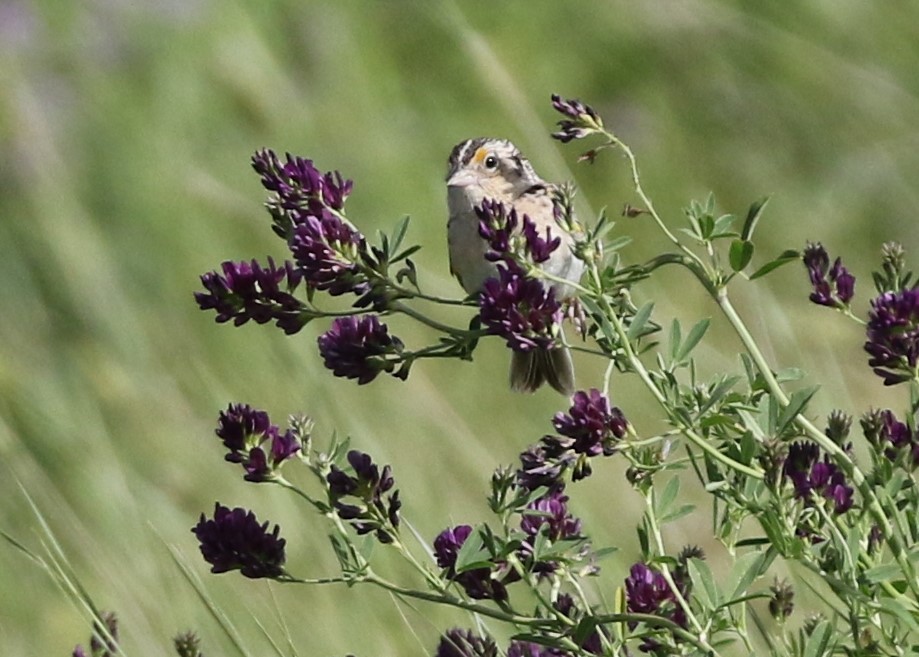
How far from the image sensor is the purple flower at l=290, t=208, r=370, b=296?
1.68 metres

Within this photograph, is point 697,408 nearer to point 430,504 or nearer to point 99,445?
point 430,504

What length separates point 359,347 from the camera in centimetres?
176

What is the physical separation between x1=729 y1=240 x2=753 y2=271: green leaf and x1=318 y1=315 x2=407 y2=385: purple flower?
1.12 ft

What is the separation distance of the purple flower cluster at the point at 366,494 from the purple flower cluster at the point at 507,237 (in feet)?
0.77

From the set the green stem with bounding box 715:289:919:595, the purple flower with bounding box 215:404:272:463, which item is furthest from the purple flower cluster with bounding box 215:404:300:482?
the green stem with bounding box 715:289:919:595

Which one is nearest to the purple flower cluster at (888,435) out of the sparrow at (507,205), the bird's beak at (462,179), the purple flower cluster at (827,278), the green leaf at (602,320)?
the purple flower cluster at (827,278)

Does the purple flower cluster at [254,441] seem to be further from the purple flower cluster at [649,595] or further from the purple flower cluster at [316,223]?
the purple flower cluster at [649,595]

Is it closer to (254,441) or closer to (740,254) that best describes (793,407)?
(740,254)

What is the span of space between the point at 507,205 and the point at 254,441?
88 centimetres

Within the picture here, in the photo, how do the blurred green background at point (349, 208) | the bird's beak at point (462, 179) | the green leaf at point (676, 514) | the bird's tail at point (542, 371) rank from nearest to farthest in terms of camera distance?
the green leaf at point (676, 514) → the bird's tail at point (542, 371) → the bird's beak at point (462, 179) → the blurred green background at point (349, 208)

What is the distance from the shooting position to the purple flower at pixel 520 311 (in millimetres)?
1604

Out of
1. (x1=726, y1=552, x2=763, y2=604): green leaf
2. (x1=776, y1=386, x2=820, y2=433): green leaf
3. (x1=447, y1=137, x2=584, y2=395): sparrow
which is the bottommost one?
(x1=726, y1=552, x2=763, y2=604): green leaf

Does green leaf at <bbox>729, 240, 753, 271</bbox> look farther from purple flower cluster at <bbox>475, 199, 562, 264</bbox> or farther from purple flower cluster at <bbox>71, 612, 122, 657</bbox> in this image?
purple flower cluster at <bbox>71, 612, 122, 657</bbox>

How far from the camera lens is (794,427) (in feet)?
5.38
